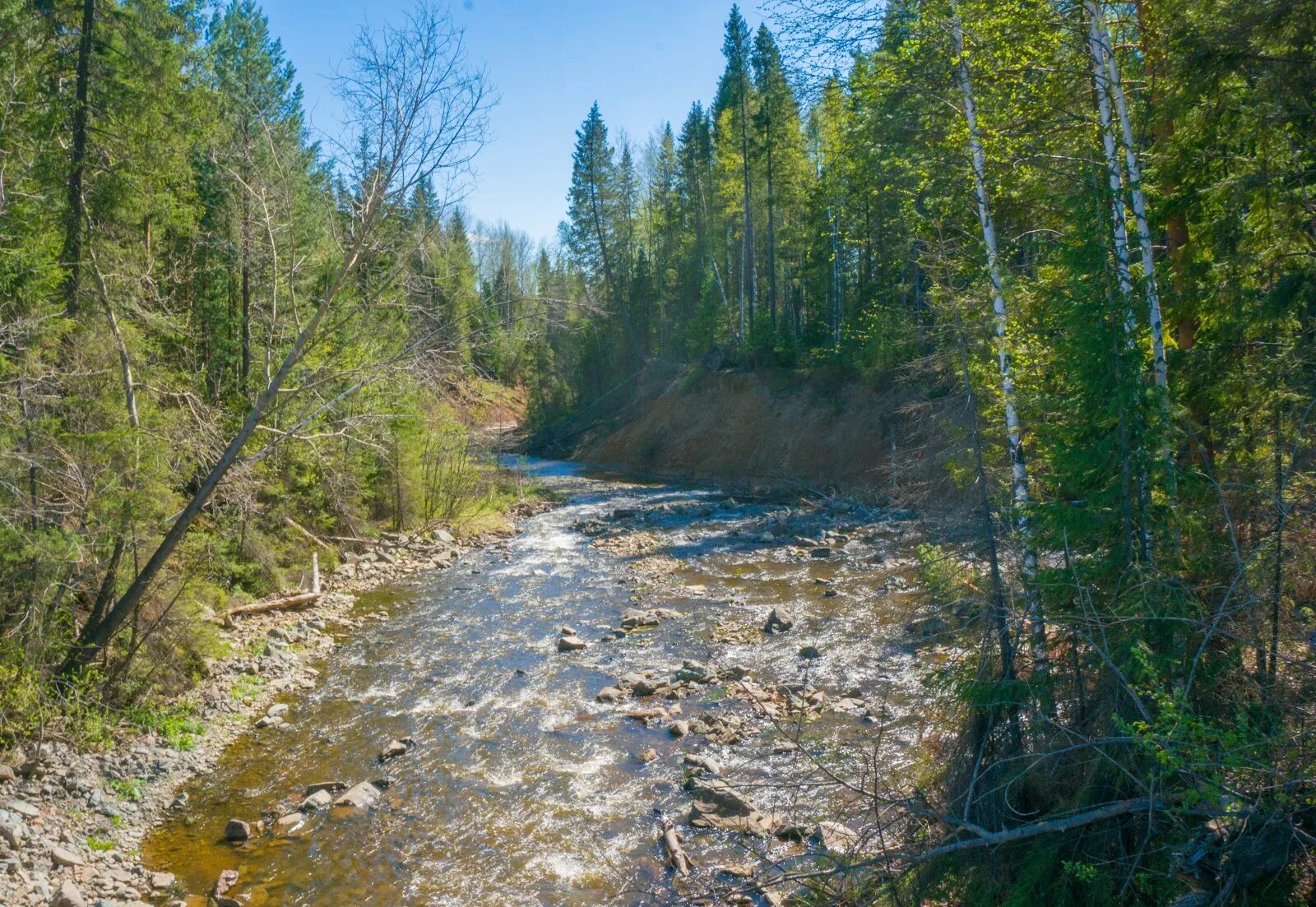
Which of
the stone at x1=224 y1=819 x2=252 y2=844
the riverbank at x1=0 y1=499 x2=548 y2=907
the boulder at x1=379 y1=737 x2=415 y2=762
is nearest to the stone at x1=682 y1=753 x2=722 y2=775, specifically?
the boulder at x1=379 y1=737 x2=415 y2=762

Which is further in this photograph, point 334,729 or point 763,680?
point 763,680

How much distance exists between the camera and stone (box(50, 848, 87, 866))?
6.91 meters

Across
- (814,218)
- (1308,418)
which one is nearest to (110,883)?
(1308,418)

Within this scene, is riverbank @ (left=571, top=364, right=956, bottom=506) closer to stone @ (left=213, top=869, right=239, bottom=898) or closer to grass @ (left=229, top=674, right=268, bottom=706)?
grass @ (left=229, top=674, right=268, bottom=706)

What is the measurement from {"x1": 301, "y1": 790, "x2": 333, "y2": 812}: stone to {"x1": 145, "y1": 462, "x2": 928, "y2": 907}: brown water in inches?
5.8

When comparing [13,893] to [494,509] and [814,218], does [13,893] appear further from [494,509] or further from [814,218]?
[814,218]

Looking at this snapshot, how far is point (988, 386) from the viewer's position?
30.6 ft

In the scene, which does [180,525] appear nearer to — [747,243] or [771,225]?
[771,225]

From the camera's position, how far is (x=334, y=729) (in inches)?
407

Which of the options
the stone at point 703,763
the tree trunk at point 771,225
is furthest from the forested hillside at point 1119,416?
the tree trunk at point 771,225

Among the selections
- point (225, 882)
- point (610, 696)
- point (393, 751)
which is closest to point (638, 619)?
point (610, 696)

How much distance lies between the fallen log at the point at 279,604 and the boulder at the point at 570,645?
536cm

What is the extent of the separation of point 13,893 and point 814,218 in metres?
32.5

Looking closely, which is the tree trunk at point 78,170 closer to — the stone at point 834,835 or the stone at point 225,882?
the stone at point 225,882
